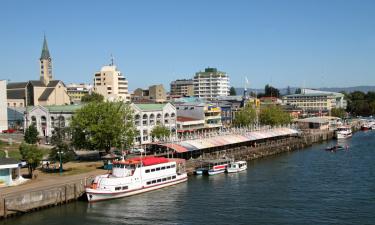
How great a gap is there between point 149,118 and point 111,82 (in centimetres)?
8669

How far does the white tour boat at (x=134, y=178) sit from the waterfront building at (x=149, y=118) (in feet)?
96.6

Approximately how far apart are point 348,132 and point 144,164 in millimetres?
84935

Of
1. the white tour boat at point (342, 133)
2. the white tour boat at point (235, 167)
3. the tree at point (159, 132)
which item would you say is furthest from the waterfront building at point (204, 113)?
the white tour boat at point (235, 167)

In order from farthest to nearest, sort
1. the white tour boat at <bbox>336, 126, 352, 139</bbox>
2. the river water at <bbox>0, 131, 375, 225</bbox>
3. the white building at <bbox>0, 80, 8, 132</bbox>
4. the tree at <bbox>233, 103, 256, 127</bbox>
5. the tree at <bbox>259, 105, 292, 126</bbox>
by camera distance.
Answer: the white tour boat at <bbox>336, 126, 352, 139</bbox> → the tree at <bbox>259, 105, 292, 126</bbox> → the tree at <bbox>233, 103, 256, 127</bbox> → the white building at <bbox>0, 80, 8, 132</bbox> → the river water at <bbox>0, 131, 375, 225</bbox>

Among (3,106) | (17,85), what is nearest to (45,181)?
(3,106)

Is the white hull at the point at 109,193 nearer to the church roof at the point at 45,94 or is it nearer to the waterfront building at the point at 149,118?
the waterfront building at the point at 149,118

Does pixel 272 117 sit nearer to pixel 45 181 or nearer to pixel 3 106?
pixel 3 106

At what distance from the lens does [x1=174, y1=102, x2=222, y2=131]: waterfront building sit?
114 meters

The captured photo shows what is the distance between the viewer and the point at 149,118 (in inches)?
3723

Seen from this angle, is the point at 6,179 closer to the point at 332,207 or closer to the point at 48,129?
the point at 332,207

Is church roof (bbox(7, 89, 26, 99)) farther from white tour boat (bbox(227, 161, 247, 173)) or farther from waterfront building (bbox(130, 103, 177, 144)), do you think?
white tour boat (bbox(227, 161, 247, 173))

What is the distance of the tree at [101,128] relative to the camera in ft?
217

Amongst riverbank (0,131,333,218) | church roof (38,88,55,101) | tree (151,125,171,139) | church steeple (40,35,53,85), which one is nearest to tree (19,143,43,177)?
riverbank (0,131,333,218)

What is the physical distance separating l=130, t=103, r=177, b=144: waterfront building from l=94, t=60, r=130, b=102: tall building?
252 feet
